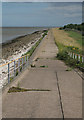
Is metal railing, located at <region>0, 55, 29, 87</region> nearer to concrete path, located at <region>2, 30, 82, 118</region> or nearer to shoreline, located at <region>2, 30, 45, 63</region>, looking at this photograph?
concrete path, located at <region>2, 30, 82, 118</region>

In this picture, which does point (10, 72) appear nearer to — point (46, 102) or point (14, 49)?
point (46, 102)

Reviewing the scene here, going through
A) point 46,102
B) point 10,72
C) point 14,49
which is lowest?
point 46,102

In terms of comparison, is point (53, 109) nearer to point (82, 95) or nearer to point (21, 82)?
point (82, 95)

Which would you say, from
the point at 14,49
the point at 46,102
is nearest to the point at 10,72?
the point at 46,102

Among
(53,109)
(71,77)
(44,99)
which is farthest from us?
(71,77)

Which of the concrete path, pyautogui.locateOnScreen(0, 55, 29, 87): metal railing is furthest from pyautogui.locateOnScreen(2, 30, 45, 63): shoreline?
the concrete path

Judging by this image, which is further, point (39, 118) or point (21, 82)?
point (21, 82)

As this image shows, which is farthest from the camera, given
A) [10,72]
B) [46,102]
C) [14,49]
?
[14,49]

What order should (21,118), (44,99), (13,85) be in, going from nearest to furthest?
(21,118), (44,99), (13,85)

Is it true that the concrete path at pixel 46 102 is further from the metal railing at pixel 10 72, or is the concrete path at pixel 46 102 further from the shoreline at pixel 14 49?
the shoreline at pixel 14 49

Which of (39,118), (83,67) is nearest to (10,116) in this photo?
(39,118)

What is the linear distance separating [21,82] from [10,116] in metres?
3.90

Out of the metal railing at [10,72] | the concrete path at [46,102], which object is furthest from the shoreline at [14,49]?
the concrete path at [46,102]

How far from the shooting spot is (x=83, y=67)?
1415 centimetres
